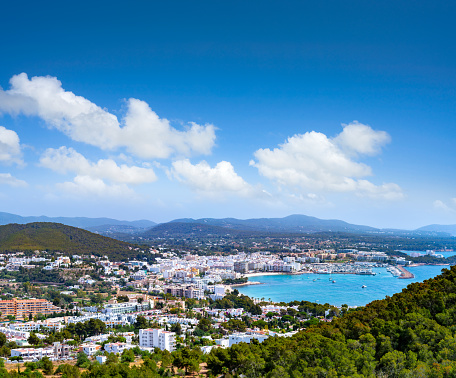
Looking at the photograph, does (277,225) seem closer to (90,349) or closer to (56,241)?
(56,241)

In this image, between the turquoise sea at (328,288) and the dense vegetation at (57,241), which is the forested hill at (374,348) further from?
the dense vegetation at (57,241)

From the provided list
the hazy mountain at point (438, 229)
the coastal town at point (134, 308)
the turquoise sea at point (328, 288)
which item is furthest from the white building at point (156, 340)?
the hazy mountain at point (438, 229)

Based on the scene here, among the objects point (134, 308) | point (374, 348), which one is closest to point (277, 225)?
point (134, 308)

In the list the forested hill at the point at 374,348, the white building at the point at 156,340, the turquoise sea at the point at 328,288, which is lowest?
the turquoise sea at the point at 328,288

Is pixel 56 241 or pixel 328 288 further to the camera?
pixel 56 241

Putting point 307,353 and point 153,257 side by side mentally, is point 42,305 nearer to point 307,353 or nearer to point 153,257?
point 307,353

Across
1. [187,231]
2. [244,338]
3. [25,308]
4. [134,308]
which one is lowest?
[134,308]
